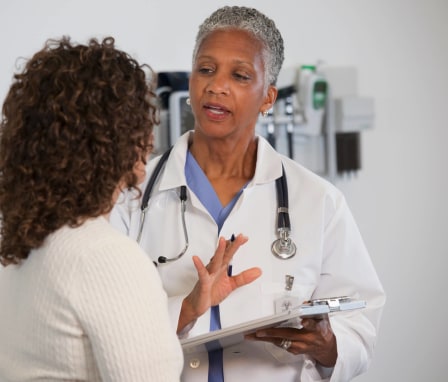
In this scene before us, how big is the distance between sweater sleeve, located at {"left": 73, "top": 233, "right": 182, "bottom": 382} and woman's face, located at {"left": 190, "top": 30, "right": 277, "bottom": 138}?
24.7 inches

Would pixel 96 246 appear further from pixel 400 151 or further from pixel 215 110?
pixel 400 151

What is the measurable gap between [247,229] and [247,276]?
0.47ft

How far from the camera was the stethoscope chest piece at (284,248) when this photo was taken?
4.82 feet

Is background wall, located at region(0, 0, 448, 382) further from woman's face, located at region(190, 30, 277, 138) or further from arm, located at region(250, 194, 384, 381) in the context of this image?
arm, located at region(250, 194, 384, 381)

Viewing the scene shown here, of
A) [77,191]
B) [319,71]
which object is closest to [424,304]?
[319,71]

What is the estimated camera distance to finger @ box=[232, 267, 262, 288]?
54.0 inches

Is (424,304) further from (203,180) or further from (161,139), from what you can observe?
(203,180)

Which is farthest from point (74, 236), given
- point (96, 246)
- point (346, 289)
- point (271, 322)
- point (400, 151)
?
point (400, 151)

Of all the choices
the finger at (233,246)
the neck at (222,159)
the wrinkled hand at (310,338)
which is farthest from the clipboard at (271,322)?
the neck at (222,159)

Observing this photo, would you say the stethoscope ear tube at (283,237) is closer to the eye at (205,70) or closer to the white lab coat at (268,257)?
the white lab coat at (268,257)

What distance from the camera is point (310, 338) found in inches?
54.9

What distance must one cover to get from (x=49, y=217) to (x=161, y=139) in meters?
1.60

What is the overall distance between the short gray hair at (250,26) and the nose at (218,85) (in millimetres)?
90

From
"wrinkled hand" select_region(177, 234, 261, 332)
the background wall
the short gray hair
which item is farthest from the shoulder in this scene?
the background wall
